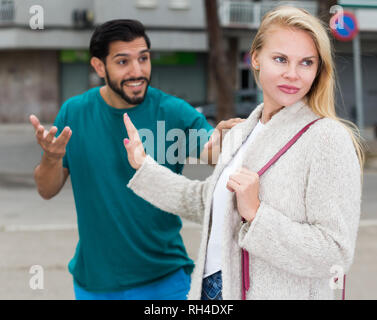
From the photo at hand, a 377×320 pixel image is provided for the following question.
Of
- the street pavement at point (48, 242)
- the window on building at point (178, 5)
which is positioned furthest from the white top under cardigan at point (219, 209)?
the window on building at point (178, 5)

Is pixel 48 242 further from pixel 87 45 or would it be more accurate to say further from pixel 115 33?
pixel 87 45

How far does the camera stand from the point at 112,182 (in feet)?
6.93

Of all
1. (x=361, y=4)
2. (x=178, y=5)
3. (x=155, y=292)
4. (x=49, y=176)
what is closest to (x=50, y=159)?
(x=49, y=176)

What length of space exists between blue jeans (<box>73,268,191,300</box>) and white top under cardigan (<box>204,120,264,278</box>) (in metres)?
0.61

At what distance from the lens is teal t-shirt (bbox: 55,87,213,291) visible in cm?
212

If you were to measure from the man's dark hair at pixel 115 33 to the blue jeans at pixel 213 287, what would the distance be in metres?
0.88

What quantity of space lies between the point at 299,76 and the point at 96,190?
0.97 meters

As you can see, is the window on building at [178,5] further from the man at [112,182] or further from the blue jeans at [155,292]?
the blue jeans at [155,292]

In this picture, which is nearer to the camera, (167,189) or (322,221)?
(322,221)

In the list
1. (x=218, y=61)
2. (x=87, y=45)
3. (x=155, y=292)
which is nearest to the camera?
(x=155, y=292)

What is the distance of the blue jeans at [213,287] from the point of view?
166cm

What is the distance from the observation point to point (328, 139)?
4.65ft

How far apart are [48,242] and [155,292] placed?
12.8 feet
